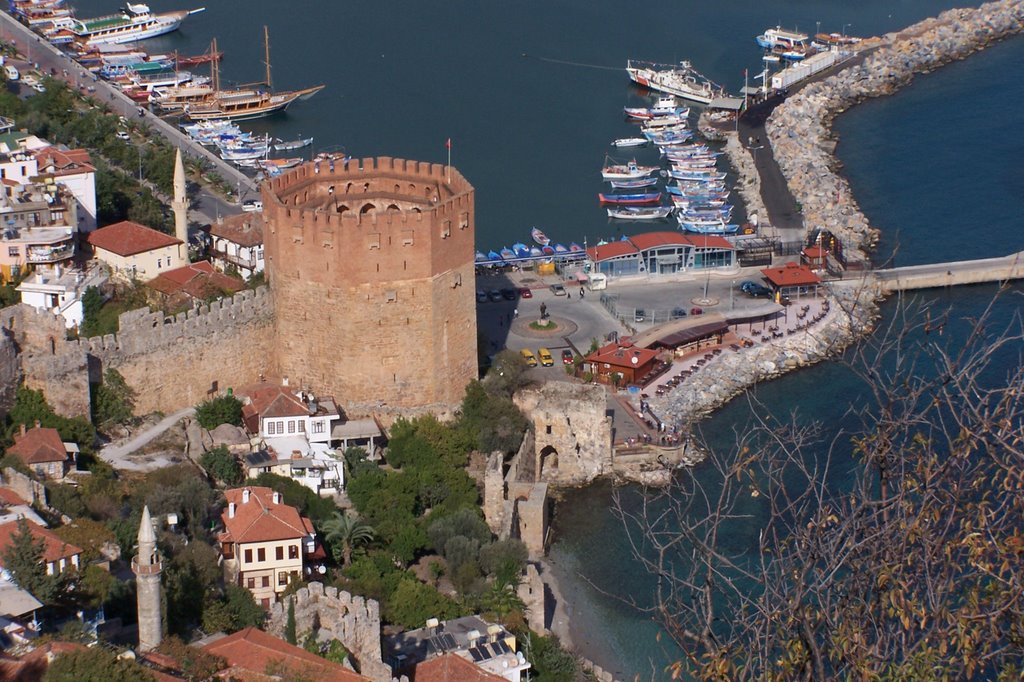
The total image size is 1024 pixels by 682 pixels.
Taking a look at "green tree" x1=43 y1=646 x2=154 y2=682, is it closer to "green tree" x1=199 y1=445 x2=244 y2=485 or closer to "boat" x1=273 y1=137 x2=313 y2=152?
"green tree" x1=199 y1=445 x2=244 y2=485

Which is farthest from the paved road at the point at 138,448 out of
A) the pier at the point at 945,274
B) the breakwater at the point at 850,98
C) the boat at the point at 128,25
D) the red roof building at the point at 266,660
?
the boat at the point at 128,25

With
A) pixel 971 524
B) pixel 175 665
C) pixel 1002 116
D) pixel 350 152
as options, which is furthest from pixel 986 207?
pixel 971 524

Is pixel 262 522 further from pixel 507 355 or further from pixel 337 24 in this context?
pixel 337 24

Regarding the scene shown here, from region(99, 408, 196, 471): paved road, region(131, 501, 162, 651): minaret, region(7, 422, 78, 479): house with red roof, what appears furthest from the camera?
region(99, 408, 196, 471): paved road

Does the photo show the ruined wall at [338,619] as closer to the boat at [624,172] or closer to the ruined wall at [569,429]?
the ruined wall at [569,429]

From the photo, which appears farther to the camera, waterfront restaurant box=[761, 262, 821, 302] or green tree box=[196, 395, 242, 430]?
waterfront restaurant box=[761, 262, 821, 302]

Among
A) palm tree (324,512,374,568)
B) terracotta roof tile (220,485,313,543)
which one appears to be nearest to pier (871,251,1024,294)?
palm tree (324,512,374,568)
